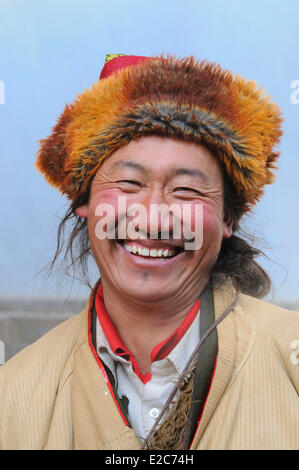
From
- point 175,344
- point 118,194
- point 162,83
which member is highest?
point 162,83

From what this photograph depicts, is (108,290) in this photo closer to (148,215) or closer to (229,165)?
(148,215)

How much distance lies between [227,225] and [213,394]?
58 cm

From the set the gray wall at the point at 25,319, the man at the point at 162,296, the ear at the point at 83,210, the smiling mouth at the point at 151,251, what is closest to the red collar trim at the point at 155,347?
the man at the point at 162,296

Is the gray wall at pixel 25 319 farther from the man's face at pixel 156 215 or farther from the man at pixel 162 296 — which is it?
the man's face at pixel 156 215

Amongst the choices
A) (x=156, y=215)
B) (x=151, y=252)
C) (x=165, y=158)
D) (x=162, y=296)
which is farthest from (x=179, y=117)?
(x=162, y=296)

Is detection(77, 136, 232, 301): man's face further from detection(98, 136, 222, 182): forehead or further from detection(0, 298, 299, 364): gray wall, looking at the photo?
detection(0, 298, 299, 364): gray wall

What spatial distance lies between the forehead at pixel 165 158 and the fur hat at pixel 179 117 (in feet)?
0.07

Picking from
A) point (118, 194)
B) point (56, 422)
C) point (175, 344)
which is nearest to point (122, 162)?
point (118, 194)

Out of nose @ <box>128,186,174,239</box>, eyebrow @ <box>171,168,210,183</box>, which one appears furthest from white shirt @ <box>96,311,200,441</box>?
eyebrow @ <box>171,168,210,183</box>

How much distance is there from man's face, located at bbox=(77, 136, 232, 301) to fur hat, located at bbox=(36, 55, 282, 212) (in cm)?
5

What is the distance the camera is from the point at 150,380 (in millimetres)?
1566

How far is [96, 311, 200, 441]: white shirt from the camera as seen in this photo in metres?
1.52

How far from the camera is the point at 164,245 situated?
1559 mm
